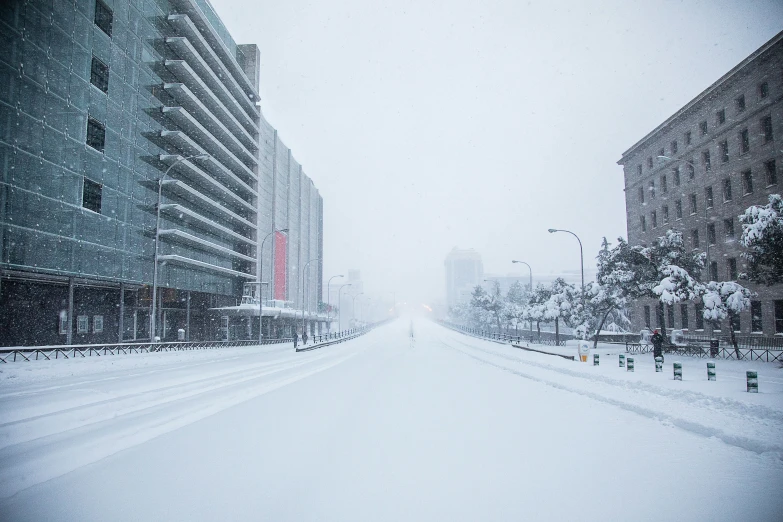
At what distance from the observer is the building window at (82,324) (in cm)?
3841

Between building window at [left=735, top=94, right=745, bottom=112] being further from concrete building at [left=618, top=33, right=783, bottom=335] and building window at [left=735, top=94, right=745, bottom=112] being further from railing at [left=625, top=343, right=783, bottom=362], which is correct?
railing at [left=625, top=343, right=783, bottom=362]

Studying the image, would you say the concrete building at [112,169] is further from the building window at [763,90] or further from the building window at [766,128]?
the building window at [763,90]

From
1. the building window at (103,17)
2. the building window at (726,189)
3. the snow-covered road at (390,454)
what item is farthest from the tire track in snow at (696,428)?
the building window at (103,17)

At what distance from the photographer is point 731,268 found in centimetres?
3766

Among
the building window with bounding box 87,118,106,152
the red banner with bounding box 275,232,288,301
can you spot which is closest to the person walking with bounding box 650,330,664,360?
the building window with bounding box 87,118,106,152

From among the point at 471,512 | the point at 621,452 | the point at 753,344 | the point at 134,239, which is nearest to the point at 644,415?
the point at 621,452

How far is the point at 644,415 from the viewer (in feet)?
32.0

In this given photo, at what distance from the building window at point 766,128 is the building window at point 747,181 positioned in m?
2.96

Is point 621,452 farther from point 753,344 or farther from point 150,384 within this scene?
point 753,344

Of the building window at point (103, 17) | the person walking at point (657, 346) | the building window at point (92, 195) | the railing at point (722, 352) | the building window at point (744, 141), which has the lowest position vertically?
the railing at point (722, 352)

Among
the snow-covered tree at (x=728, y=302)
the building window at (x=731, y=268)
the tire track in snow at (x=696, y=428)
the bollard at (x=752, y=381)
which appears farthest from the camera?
the building window at (x=731, y=268)

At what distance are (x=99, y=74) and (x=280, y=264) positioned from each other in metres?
52.1

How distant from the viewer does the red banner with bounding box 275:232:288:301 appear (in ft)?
273

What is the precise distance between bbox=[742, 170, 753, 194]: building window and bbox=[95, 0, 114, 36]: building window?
50.2 m
